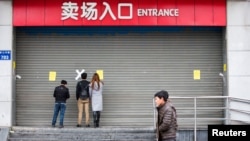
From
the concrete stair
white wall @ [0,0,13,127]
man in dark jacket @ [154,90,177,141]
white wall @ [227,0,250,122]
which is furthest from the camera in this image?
white wall @ [227,0,250,122]

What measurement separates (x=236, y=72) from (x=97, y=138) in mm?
4549

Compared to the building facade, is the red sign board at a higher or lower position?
higher

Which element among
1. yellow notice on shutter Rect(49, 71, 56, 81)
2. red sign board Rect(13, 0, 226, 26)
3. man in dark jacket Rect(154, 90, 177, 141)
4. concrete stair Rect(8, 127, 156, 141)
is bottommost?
concrete stair Rect(8, 127, 156, 141)

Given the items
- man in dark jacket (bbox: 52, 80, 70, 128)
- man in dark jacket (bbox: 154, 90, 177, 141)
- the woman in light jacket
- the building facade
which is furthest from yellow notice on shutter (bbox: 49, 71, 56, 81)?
man in dark jacket (bbox: 154, 90, 177, 141)

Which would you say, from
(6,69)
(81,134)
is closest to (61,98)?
(81,134)

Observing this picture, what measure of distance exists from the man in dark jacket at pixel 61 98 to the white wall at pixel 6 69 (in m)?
1.31

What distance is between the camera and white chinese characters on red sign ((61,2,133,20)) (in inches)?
632

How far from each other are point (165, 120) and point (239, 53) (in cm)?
670

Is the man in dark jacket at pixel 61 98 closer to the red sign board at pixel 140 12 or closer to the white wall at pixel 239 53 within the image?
the red sign board at pixel 140 12

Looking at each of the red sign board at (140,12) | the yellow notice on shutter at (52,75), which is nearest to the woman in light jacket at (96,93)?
the yellow notice on shutter at (52,75)

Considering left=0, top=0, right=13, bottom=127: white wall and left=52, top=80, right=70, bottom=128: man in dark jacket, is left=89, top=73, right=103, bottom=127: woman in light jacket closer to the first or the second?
left=52, top=80, right=70, bottom=128: man in dark jacket

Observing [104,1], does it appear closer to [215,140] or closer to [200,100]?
[200,100]

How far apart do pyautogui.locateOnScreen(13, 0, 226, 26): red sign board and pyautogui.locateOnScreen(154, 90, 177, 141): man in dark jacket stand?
20.3ft

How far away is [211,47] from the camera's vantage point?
55.0 ft
